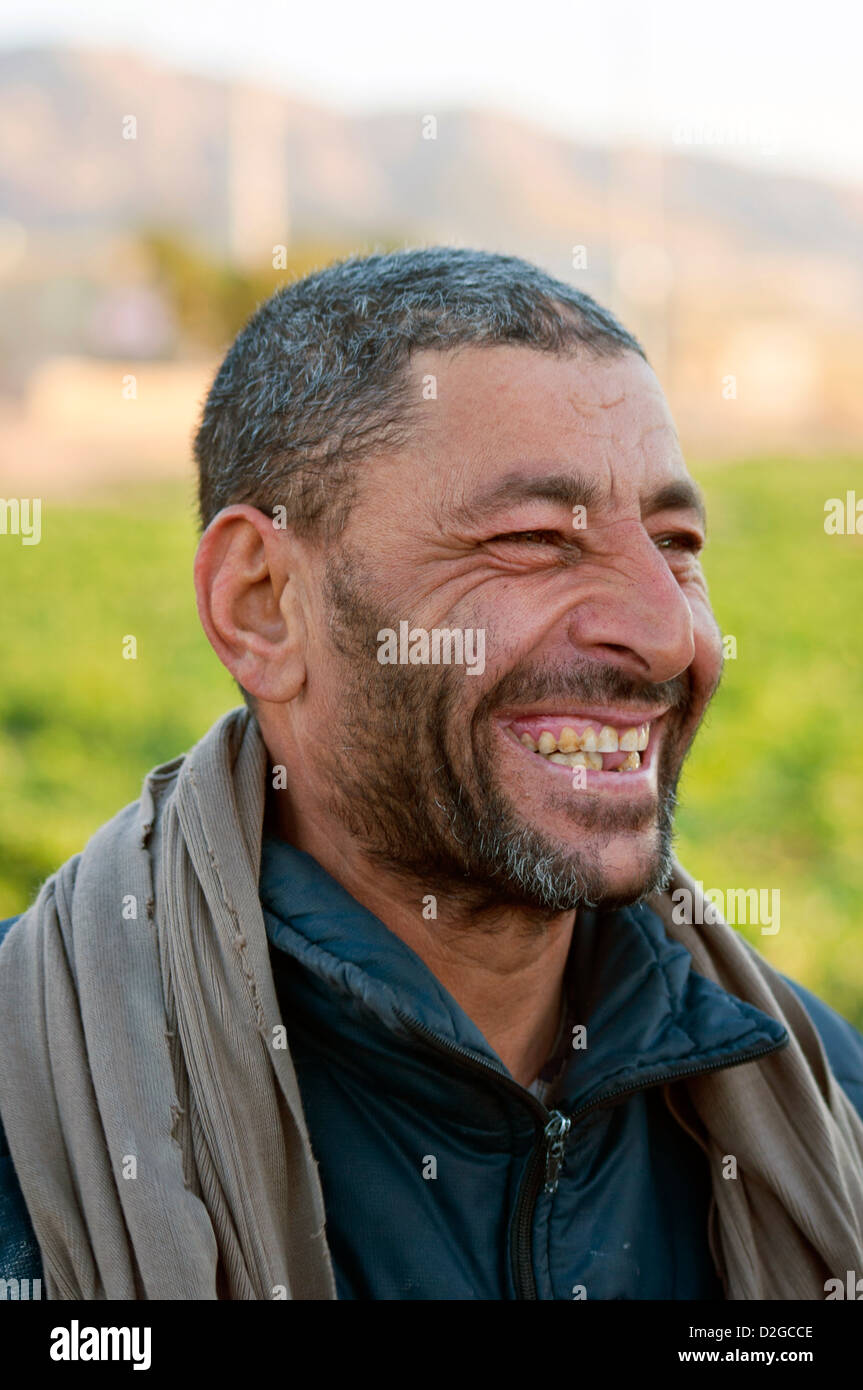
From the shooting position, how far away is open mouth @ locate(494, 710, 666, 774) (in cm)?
232

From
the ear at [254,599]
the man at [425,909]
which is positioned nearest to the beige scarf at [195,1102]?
the man at [425,909]

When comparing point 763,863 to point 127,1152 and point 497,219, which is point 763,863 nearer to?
point 127,1152

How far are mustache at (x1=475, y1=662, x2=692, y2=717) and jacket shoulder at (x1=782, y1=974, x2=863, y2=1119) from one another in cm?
90

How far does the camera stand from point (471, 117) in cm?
11144

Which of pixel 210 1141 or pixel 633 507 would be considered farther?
pixel 633 507

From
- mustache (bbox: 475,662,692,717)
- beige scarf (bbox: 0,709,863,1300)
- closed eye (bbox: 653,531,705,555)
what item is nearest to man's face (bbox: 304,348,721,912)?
mustache (bbox: 475,662,692,717)

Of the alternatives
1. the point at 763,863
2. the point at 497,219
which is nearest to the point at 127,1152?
the point at 763,863

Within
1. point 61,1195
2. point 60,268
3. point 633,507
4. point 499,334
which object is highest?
point 60,268

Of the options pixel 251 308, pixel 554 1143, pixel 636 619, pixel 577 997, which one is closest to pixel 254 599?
pixel 636 619

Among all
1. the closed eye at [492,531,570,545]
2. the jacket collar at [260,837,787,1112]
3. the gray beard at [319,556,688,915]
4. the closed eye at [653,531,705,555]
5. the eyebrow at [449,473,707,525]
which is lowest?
the jacket collar at [260,837,787,1112]

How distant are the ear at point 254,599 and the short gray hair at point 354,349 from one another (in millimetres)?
55

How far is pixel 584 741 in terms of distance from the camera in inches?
91.8

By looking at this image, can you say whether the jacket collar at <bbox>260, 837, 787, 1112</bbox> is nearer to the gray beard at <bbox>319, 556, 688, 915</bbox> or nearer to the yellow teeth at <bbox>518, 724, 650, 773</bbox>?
the gray beard at <bbox>319, 556, 688, 915</bbox>
